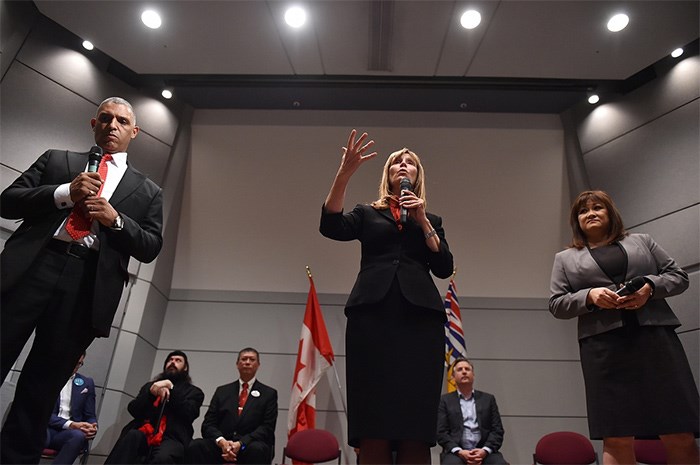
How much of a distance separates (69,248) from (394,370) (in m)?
1.17

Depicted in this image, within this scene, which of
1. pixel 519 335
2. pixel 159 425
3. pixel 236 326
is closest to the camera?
pixel 159 425

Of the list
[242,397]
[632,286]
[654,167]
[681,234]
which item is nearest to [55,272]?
[632,286]

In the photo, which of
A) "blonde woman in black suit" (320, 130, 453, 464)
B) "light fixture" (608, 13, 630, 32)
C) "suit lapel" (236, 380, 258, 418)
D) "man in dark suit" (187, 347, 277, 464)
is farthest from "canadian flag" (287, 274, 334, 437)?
"light fixture" (608, 13, 630, 32)

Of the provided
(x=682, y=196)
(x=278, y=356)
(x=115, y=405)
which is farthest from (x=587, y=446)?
(x=115, y=405)

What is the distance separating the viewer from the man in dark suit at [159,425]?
3.61m

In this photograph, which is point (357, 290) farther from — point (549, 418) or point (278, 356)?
point (549, 418)

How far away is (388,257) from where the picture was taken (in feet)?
5.89

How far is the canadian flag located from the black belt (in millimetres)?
3226

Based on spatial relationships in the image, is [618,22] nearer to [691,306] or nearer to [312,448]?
[691,306]

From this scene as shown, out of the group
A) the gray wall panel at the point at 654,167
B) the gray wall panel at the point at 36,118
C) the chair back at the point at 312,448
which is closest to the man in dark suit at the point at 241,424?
the chair back at the point at 312,448

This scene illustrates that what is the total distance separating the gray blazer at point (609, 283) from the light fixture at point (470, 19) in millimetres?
2658

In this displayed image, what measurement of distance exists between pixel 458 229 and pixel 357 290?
3992mm

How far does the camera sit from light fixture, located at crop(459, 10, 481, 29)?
13.6 feet

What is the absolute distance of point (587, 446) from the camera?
11.3ft
